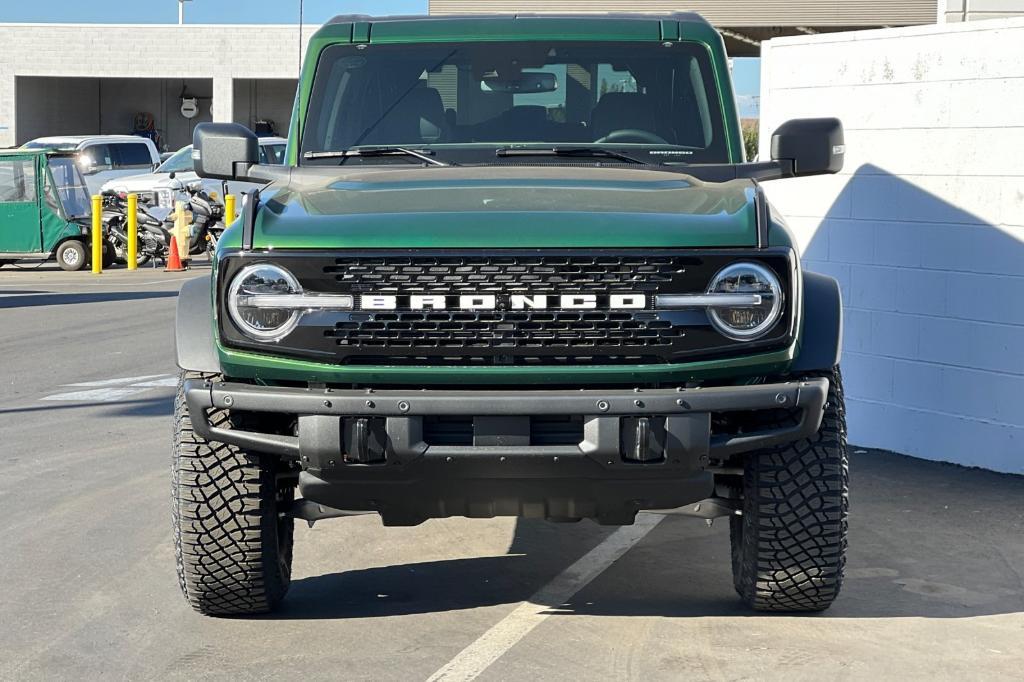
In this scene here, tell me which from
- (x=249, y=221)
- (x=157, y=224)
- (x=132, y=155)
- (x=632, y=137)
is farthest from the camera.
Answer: (x=132, y=155)

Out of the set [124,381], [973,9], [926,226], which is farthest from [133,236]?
[926,226]

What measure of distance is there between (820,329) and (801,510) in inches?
24.8

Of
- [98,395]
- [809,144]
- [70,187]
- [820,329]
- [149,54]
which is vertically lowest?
[98,395]

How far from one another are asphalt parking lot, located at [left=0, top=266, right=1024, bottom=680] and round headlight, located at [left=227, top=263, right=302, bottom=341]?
1069 mm

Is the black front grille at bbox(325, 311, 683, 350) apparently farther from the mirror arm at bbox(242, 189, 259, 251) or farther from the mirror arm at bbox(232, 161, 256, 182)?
the mirror arm at bbox(232, 161, 256, 182)

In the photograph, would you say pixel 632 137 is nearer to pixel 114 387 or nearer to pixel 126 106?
pixel 114 387

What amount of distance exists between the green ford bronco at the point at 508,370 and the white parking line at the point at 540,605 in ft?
1.61

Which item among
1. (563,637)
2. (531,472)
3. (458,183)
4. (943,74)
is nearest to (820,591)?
(563,637)

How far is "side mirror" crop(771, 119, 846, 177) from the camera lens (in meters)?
6.11

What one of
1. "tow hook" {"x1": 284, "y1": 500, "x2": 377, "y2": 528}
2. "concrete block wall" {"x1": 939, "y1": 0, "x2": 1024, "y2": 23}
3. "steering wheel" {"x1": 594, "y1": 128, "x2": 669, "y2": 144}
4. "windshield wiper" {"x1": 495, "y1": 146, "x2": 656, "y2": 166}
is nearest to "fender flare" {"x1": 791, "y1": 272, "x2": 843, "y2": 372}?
"windshield wiper" {"x1": 495, "y1": 146, "x2": 656, "y2": 166}

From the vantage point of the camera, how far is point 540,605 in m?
5.97

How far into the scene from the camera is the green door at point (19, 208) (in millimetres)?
24391

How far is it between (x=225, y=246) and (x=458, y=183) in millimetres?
880

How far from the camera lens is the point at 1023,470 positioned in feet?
28.7
